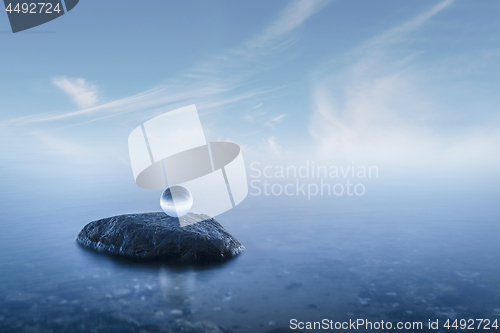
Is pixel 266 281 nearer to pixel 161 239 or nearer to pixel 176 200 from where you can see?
pixel 161 239

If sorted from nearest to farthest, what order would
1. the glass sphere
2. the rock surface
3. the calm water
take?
the calm water < the rock surface < the glass sphere

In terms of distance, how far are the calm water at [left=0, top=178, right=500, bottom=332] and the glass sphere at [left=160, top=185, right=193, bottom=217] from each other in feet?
7.46

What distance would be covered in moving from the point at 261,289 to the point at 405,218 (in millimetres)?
13370

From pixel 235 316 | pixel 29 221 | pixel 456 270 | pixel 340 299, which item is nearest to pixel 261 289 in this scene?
pixel 235 316

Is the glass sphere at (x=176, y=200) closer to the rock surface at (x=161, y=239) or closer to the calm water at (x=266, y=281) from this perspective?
the rock surface at (x=161, y=239)

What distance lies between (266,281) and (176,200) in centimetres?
435

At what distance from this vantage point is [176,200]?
10.7 m

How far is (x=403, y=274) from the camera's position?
30.0 ft

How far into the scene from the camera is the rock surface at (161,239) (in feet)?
32.2

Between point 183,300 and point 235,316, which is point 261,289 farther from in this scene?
point 183,300

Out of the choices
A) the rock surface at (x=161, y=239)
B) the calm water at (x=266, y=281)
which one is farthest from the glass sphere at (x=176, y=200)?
the calm water at (x=266, y=281)

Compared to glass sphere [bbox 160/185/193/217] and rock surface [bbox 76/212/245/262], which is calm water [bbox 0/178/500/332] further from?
glass sphere [bbox 160/185/193/217]

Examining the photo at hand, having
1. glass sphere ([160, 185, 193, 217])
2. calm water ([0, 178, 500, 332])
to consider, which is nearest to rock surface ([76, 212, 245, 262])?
glass sphere ([160, 185, 193, 217])

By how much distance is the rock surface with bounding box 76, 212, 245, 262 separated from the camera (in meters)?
9.82
